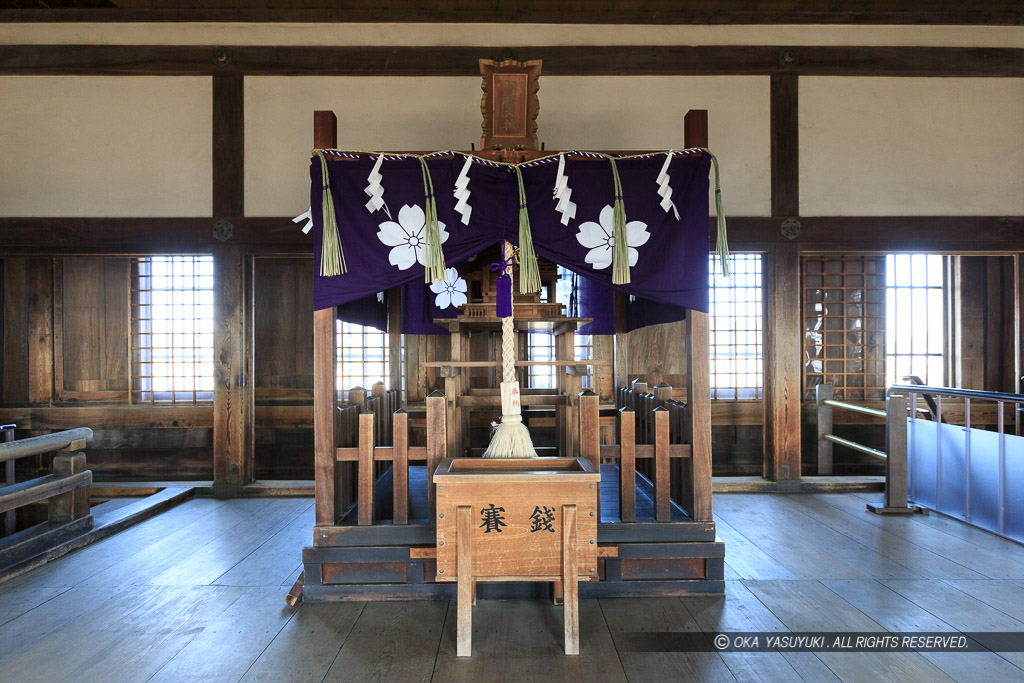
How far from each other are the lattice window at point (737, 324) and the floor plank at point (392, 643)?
179 inches

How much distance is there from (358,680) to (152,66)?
473 cm

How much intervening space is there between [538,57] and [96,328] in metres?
5.43

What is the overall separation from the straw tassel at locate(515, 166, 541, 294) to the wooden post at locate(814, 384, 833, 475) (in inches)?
164

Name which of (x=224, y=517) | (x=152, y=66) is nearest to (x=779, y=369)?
(x=224, y=517)

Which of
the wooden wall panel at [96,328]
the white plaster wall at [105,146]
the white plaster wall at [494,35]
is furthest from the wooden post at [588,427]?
the wooden wall panel at [96,328]

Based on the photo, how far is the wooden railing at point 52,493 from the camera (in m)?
3.03

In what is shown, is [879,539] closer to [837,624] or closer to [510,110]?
[837,624]

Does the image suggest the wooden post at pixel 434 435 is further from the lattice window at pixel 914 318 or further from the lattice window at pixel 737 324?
the lattice window at pixel 914 318

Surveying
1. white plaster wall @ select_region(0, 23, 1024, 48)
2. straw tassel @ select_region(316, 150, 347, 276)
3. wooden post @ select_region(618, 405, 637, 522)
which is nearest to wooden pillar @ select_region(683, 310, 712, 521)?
wooden post @ select_region(618, 405, 637, 522)

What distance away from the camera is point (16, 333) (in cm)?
564

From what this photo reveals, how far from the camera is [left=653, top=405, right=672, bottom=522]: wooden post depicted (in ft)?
8.82

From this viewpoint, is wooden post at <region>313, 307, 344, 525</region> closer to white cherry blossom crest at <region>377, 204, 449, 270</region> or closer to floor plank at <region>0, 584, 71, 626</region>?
white cherry blossom crest at <region>377, 204, 449, 270</region>

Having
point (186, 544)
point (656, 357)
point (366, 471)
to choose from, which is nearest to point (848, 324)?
point (656, 357)

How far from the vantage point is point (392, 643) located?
2172 mm
